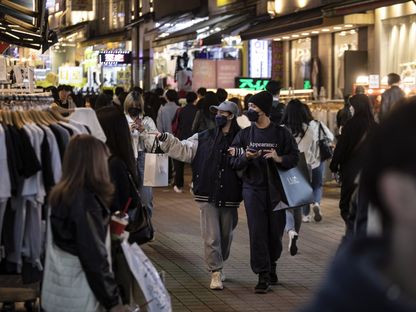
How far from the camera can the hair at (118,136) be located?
23.7ft

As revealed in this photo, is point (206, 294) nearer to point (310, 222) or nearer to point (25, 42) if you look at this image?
point (310, 222)

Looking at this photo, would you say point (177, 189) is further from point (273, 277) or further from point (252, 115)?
point (252, 115)

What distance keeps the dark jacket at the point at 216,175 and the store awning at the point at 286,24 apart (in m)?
13.8

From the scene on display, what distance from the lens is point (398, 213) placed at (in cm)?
194

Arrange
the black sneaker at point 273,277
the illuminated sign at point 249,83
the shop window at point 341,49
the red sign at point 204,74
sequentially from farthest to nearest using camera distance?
1. the red sign at point 204,74
2. the shop window at point 341,49
3. the illuminated sign at point 249,83
4. the black sneaker at point 273,277

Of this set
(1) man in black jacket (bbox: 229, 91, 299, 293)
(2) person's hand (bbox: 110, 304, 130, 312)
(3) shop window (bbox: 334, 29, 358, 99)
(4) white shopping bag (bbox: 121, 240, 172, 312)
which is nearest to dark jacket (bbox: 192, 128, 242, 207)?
(1) man in black jacket (bbox: 229, 91, 299, 293)

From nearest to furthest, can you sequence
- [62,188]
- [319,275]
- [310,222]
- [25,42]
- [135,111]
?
[62,188] < [319,275] < [135,111] < [310,222] < [25,42]

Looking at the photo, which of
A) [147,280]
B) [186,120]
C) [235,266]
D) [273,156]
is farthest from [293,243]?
[186,120]

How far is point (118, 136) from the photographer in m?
7.29

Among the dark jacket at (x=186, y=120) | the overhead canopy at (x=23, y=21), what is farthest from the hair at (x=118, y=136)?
the dark jacket at (x=186, y=120)

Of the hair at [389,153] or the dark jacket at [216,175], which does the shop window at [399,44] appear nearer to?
Answer: the dark jacket at [216,175]

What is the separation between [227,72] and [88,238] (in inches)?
858

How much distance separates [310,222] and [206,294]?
5.16 m

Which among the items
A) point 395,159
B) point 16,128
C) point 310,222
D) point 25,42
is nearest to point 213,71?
point 25,42
